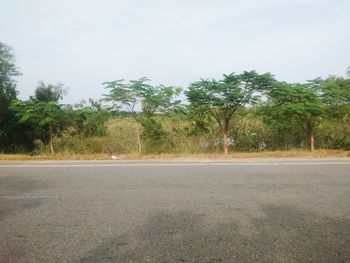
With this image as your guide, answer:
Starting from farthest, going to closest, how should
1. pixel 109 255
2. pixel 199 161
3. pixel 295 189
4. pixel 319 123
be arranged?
pixel 319 123 < pixel 199 161 < pixel 295 189 < pixel 109 255

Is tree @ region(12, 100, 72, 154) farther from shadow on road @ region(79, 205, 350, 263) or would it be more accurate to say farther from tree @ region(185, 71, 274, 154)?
shadow on road @ region(79, 205, 350, 263)

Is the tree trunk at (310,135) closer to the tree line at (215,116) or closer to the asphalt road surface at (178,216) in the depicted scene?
the tree line at (215,116)

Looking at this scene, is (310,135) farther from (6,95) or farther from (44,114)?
(6,95)

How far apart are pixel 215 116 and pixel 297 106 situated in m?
3.41

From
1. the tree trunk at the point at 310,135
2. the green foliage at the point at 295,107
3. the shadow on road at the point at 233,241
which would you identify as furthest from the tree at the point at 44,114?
the tree trunk at the point at 310,135

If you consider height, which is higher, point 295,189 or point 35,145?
point 35,145

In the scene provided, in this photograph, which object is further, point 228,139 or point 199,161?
point 228,139

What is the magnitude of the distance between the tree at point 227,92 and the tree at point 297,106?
27.8 inches

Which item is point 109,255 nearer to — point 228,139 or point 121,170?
point 121,170

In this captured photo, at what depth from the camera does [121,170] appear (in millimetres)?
8711

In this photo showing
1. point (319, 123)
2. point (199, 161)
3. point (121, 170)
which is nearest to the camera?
point (121, 170)

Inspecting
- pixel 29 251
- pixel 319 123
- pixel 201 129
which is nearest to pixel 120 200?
pixel 29 251

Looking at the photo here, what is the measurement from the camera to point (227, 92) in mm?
12555

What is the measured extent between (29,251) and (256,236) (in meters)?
2.79
